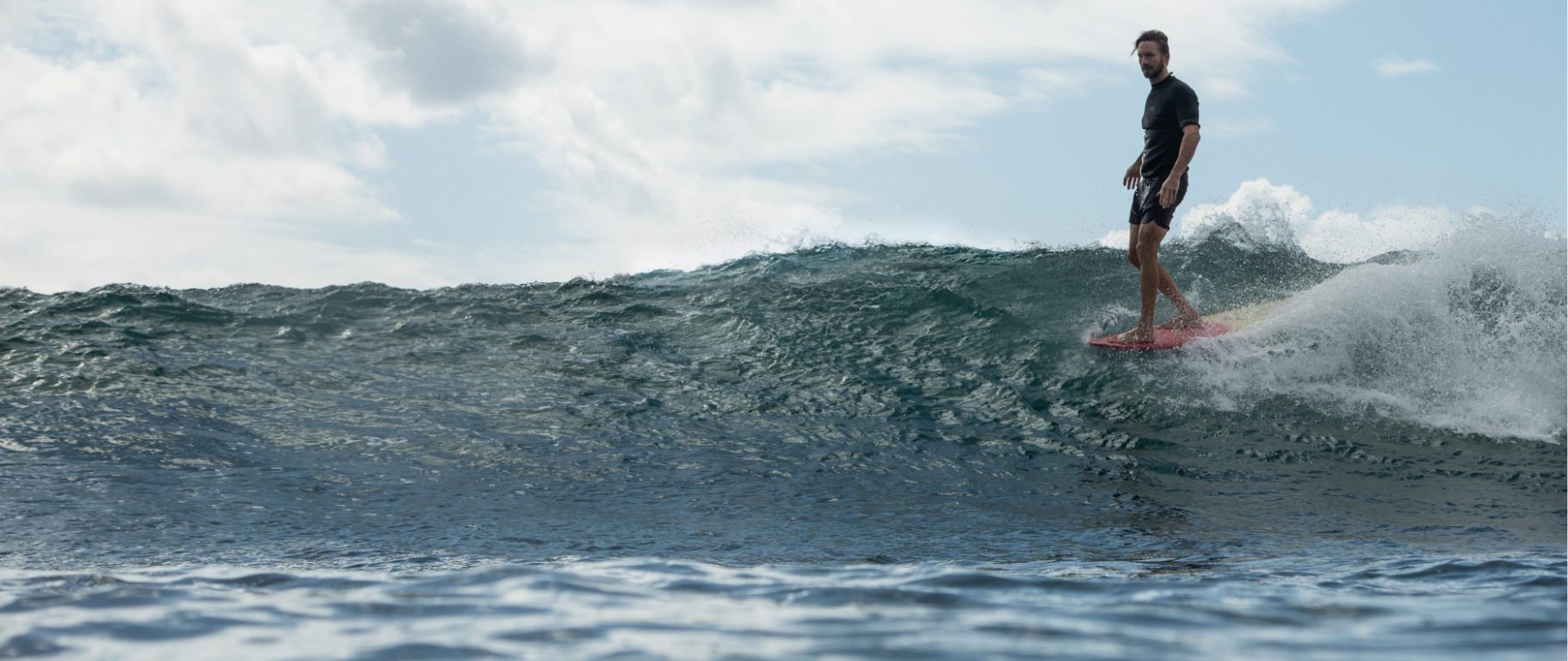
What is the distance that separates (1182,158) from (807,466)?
3049 millimetres

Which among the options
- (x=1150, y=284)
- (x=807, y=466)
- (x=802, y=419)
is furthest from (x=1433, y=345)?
(x=807, y=466)

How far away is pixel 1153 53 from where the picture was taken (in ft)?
21.9

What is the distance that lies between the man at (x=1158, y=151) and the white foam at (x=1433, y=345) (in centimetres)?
76

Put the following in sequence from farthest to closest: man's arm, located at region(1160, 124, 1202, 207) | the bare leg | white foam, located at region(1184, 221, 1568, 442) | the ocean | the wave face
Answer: the bare leg, man's arm, located at region(1160, 124, 1202, 207), white foam, located at region(1184, 221, 1568, 442), the wave face, the ocean

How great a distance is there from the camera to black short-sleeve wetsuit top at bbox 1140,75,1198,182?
6.58 m

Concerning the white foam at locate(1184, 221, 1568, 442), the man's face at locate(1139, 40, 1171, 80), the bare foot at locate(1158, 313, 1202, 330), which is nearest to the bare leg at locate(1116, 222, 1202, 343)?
the bare foot at locate(1158, 313, 1202, 330)

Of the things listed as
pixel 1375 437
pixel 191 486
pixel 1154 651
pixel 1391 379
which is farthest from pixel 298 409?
pixel 1391 379

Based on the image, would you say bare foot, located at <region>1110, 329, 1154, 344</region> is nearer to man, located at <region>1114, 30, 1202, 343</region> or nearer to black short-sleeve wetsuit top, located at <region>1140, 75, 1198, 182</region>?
man, located at <region>1114, 30, 1202, 343</region>

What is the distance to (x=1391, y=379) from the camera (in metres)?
6.56

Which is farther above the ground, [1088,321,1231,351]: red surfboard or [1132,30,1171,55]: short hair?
[1132,30,1171,55]: short hair

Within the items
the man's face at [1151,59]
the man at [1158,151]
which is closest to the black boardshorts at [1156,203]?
the man at [1158,151]

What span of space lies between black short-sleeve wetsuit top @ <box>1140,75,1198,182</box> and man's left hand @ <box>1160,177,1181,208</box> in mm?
124

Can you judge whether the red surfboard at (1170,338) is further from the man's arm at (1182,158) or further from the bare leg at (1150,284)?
the man's arm at (1182,158)

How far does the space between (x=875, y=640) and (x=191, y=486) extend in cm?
394
